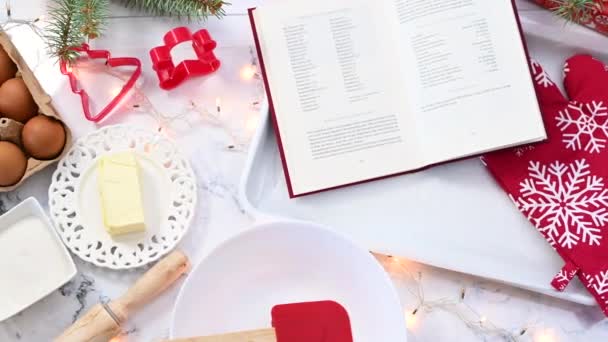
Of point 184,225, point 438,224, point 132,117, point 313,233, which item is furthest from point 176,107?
point 438,224

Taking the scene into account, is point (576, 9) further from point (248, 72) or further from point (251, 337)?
point (251, 337)

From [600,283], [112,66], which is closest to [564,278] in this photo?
[600,283]

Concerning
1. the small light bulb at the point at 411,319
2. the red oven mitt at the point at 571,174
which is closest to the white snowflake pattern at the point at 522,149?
the red oven mitt at the point at 571,174

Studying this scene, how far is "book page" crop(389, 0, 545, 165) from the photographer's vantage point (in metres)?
1.00

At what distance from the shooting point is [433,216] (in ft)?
3.33

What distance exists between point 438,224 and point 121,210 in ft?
1.39

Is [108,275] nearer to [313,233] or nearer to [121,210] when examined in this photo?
[121,210]

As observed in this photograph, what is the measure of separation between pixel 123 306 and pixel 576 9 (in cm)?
71

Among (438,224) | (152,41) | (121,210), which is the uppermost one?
(152,41)

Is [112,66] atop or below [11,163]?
atop

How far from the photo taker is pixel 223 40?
106 cm

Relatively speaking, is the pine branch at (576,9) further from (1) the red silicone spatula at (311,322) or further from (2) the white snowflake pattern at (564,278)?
(1) the red silicone spatula at (311,322)

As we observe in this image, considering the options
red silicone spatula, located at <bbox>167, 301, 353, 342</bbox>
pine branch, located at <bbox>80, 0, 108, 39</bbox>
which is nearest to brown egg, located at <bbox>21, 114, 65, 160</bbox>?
pine branch, located at <bbox>80, 0, 108, 39</bbox>

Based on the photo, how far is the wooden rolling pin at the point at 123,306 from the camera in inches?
35.8
